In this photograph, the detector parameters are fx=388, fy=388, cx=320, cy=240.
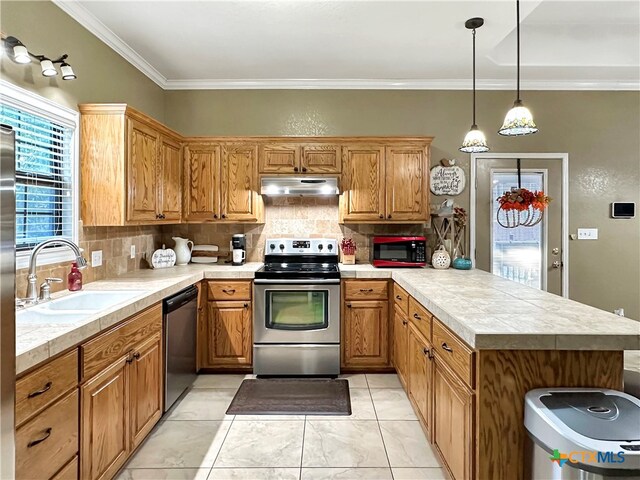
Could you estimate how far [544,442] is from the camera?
1.36 m

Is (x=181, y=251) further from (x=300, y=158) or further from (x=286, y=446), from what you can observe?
(x=286, y=446)

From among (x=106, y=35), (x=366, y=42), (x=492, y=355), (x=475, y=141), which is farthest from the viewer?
(x=366, y=42)

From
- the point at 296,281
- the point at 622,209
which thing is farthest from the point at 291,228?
the point at 622,209

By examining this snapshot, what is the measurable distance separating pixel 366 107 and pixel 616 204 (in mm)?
2754

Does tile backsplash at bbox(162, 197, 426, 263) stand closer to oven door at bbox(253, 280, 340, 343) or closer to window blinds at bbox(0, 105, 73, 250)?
oven door at bbox(253, 280, 340, 343)

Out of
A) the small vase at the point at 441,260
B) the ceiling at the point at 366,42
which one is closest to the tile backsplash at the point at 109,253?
the ceiling at the point at 366,42

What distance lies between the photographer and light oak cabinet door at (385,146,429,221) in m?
3.72

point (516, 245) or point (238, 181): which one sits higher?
point (238, 181)

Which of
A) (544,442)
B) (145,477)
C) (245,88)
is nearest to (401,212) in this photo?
(245,88)

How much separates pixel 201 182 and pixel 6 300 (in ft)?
9.80

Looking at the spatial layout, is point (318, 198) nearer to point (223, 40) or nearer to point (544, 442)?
point (223, 40)

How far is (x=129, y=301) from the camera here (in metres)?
2.13

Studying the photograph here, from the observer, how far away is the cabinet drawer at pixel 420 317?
227 cm

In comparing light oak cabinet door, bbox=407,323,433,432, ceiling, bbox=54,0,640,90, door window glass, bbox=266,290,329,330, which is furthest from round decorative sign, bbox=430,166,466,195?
light oak cabinet door, bbox=407,323,433,432
